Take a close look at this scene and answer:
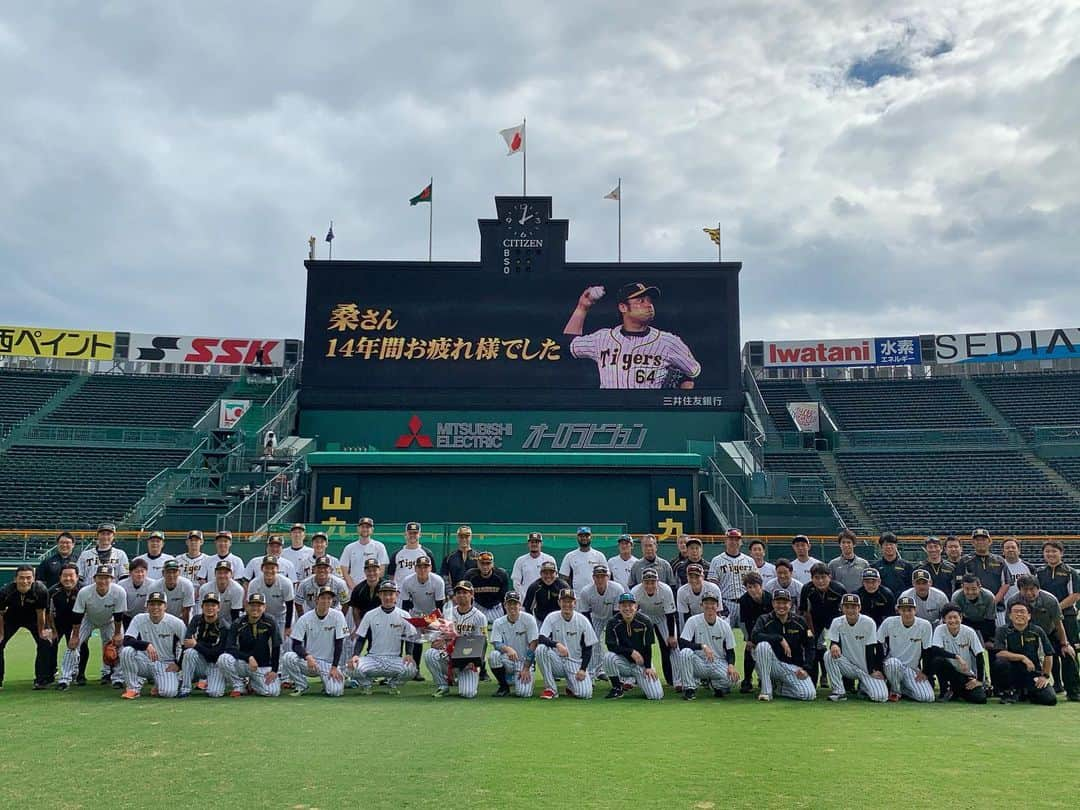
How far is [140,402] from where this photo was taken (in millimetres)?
38156

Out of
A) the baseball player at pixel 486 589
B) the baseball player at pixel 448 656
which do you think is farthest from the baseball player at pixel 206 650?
the baseball player at pixel 486 589

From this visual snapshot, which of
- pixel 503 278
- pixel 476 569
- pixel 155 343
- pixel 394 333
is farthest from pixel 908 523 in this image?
pixel 155 343

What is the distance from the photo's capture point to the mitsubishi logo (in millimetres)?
31453

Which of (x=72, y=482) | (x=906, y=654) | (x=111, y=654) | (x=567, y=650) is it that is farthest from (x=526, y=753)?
(x=72, y=482)

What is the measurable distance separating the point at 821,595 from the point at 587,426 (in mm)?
20706

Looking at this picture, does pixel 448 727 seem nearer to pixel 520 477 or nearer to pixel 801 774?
pixel 801 774

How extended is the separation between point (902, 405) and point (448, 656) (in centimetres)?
3284

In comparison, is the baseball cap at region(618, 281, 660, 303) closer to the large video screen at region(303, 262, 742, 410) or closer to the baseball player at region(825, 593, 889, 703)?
the large video screen at region(303, 262, 742, 410)

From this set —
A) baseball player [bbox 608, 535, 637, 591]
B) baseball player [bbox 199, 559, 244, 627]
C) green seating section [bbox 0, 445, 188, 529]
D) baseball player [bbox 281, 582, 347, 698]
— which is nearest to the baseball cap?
green seating section [bbox 0, 445, 188, 529]

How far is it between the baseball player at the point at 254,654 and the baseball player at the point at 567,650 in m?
3.06

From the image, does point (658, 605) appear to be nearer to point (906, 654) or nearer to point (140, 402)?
point (906, 654)

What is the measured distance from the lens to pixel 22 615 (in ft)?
36.1

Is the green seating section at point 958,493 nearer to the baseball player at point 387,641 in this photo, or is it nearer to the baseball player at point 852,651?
the baseball player at point 852,651

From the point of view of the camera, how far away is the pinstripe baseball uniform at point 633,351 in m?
32.2
